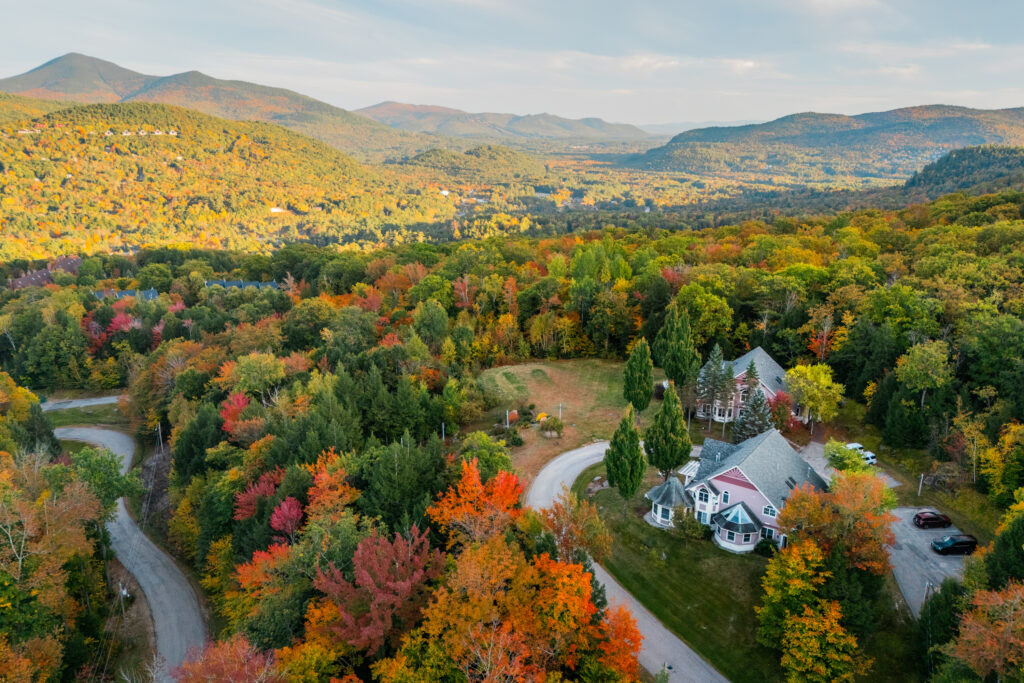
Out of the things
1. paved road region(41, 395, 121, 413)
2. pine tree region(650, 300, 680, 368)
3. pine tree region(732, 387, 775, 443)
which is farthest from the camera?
paved road region(41, 395, 121, 413)

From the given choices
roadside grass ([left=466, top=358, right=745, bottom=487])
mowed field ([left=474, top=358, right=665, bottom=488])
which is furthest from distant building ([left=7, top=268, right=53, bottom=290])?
mowed field ([left=474, top=358, right=665, bottom=488])

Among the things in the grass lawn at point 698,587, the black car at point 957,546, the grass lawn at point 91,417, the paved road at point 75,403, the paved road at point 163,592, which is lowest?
the paved road at point 75,403

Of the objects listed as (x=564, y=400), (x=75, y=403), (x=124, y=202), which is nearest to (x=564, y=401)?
(x=564, y=400)

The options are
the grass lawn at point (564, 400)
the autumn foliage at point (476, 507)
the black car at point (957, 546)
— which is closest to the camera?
the autumn foliage at point (476, 507)

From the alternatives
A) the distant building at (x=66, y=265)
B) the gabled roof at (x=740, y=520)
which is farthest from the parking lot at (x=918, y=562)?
the distant building at (x=66, y=265)

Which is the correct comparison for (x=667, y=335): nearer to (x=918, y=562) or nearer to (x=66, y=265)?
(x=918, y=562)

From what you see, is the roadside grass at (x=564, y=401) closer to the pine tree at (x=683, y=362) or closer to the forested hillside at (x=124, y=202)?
the pine tree at (x=683, y=362)

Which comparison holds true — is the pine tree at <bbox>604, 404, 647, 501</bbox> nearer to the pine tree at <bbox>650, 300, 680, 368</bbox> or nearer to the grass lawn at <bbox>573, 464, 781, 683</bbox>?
the grass lawn at <bbox>573, 464, 781, 683</bbox>
